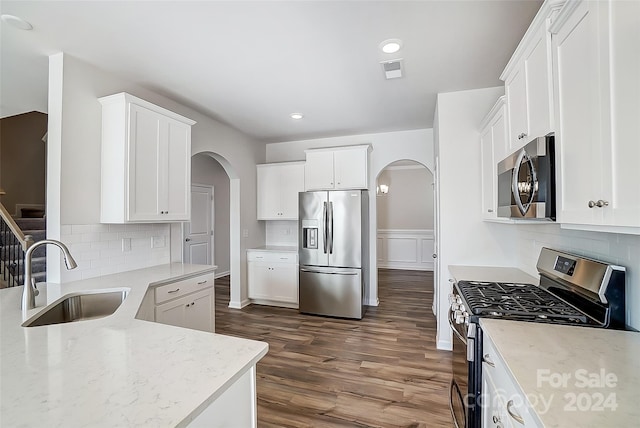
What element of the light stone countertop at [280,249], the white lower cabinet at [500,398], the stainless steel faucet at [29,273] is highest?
the stainless steel faucet at [29,273]

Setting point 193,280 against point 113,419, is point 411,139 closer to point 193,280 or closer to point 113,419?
point 193,280

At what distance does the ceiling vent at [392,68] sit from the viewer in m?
2.41

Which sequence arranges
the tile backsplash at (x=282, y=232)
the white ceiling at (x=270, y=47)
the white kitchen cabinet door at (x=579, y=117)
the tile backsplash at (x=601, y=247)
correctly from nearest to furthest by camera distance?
the white kitchen cabinet door at (x=579, y=117) → the tile backsplash at (x=601, y=247) → the white ceiling at (x=270, y=47) → the tile backsplash at (x=282, y=232)

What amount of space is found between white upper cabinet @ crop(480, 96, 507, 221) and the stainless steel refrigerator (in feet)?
5.41

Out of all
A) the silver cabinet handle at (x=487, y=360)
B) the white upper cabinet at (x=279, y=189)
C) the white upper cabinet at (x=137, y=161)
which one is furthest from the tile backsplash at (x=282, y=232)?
the silver cabinet handle at (x=487, y=360)

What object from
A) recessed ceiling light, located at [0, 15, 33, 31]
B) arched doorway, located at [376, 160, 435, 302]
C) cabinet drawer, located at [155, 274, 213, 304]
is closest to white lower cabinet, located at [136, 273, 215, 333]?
cabinet drawer, located at [155, 274, 213, 304]

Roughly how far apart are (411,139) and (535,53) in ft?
9.60

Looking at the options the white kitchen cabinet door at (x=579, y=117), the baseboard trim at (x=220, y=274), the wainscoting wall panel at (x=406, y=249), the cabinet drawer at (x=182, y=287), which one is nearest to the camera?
the white kitchen cabinet door at (x=579, y=117)

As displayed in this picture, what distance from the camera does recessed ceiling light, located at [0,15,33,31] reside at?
6.12 feet

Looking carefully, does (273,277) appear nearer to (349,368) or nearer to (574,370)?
(349,368)

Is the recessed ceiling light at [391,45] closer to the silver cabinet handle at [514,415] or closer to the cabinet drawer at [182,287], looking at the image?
the silver cabinet handle at [514,415]

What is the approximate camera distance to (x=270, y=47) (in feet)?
7.20

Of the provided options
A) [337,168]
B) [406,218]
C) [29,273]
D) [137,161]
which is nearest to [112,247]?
[137,161]

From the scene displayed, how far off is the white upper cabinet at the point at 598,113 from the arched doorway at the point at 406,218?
19.9 ft
